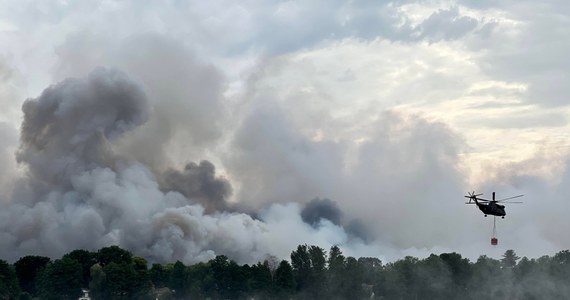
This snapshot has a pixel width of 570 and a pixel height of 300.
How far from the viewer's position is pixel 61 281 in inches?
7495

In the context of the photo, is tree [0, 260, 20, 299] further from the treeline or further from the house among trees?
the house among trees

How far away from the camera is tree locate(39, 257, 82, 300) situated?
18900cm

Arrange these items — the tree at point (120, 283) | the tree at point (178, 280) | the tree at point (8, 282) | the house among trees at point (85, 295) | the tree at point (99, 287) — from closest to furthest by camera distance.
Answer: the tree at point (8, 282) → the tree at point (120, 283) → the tree at point (99, 287) → the house among trees at point (85, 295) → the tree at point (178, 280)

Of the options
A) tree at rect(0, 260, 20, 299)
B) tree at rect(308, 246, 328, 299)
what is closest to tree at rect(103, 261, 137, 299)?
tree at rect(0, 260, 20, 299)

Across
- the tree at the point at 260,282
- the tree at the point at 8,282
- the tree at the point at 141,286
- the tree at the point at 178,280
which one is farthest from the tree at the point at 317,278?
the tree at the point at 8,282

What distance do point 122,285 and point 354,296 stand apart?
46.6 meters

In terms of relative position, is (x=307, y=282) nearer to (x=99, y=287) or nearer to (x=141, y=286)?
(x=141, y=286)

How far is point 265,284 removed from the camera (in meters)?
191

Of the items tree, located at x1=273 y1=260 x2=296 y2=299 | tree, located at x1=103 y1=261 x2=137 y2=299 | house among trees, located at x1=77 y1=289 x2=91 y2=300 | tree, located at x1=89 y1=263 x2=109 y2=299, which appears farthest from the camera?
house among trees, located at x1=77 y1=289 x2=91 y2=300

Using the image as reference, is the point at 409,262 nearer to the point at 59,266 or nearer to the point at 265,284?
the point at 265,284

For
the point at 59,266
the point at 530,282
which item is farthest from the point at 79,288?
the point at 530,282

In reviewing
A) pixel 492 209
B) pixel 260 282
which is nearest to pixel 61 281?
pixel 260 282

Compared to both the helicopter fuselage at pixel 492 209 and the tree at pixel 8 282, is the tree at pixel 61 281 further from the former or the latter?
the helicopter fuselage at pixel 492 209

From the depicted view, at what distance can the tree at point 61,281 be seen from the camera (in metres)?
189
